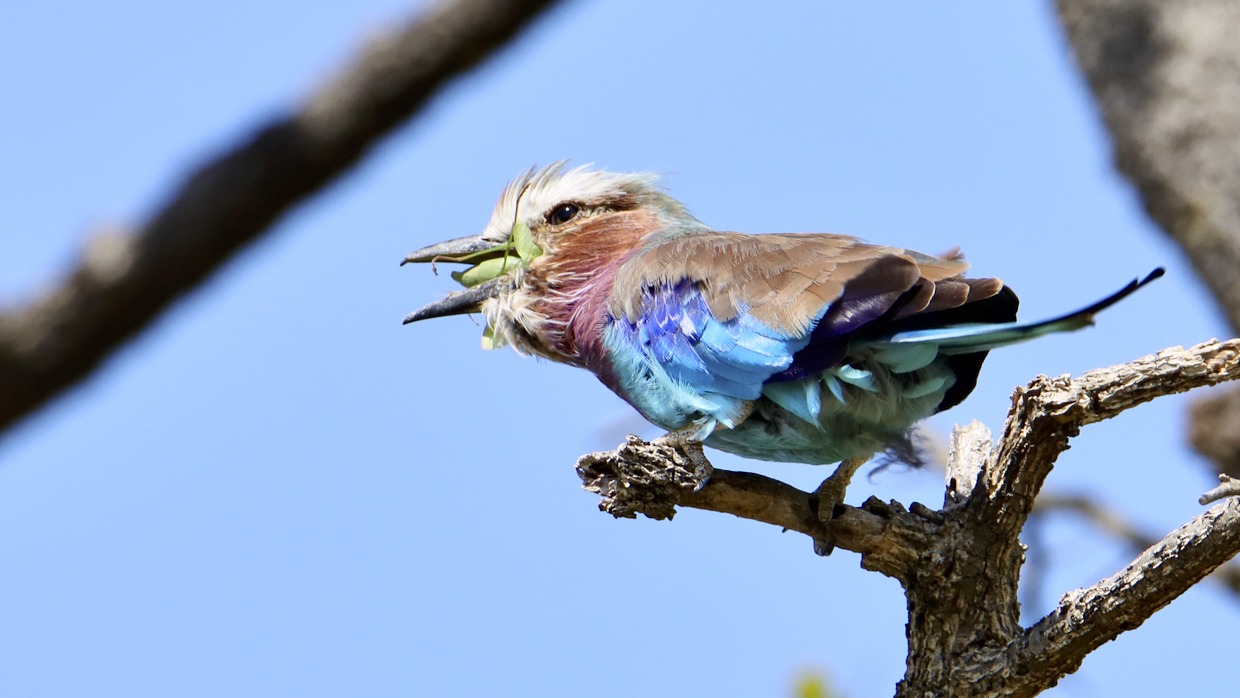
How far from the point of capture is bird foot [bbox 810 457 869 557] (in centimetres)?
436

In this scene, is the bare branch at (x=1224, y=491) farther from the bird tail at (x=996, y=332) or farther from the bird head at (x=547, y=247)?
the bird head at (x=547, y=247)

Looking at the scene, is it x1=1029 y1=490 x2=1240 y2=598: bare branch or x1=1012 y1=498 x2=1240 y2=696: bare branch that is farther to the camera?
x1=1029 y1=490 x2=1240 y2=598: bare branch

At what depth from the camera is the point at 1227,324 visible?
233 inches

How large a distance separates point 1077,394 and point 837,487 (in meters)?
0.96

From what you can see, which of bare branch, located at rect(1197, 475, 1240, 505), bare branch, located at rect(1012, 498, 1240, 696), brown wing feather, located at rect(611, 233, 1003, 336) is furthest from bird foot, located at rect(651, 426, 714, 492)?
bare branch, located at rect(1197, 475, 1240, 505)

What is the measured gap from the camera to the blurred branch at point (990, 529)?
3.75 m

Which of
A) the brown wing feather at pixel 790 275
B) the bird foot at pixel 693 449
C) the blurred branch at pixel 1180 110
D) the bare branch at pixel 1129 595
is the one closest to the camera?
the bare branch at pixel 1129 595

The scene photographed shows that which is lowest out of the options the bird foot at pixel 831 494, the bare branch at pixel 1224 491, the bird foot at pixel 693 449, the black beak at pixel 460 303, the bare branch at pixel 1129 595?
the bare branch at pixel 1129 595

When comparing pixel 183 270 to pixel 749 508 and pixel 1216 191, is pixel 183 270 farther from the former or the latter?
pixel 1216 191

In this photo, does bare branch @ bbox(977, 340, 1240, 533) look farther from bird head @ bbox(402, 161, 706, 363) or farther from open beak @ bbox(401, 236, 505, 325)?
open beak @ bbox(401, 236, 505, 325)

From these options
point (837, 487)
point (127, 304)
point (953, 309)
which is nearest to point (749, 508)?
point (837, 487)

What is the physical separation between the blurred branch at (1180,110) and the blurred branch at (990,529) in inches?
87.7

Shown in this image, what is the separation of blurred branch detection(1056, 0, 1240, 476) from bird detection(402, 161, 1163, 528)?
2255mm

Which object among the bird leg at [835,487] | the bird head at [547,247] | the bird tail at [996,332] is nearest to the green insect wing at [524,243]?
the bird head at [547,247]
